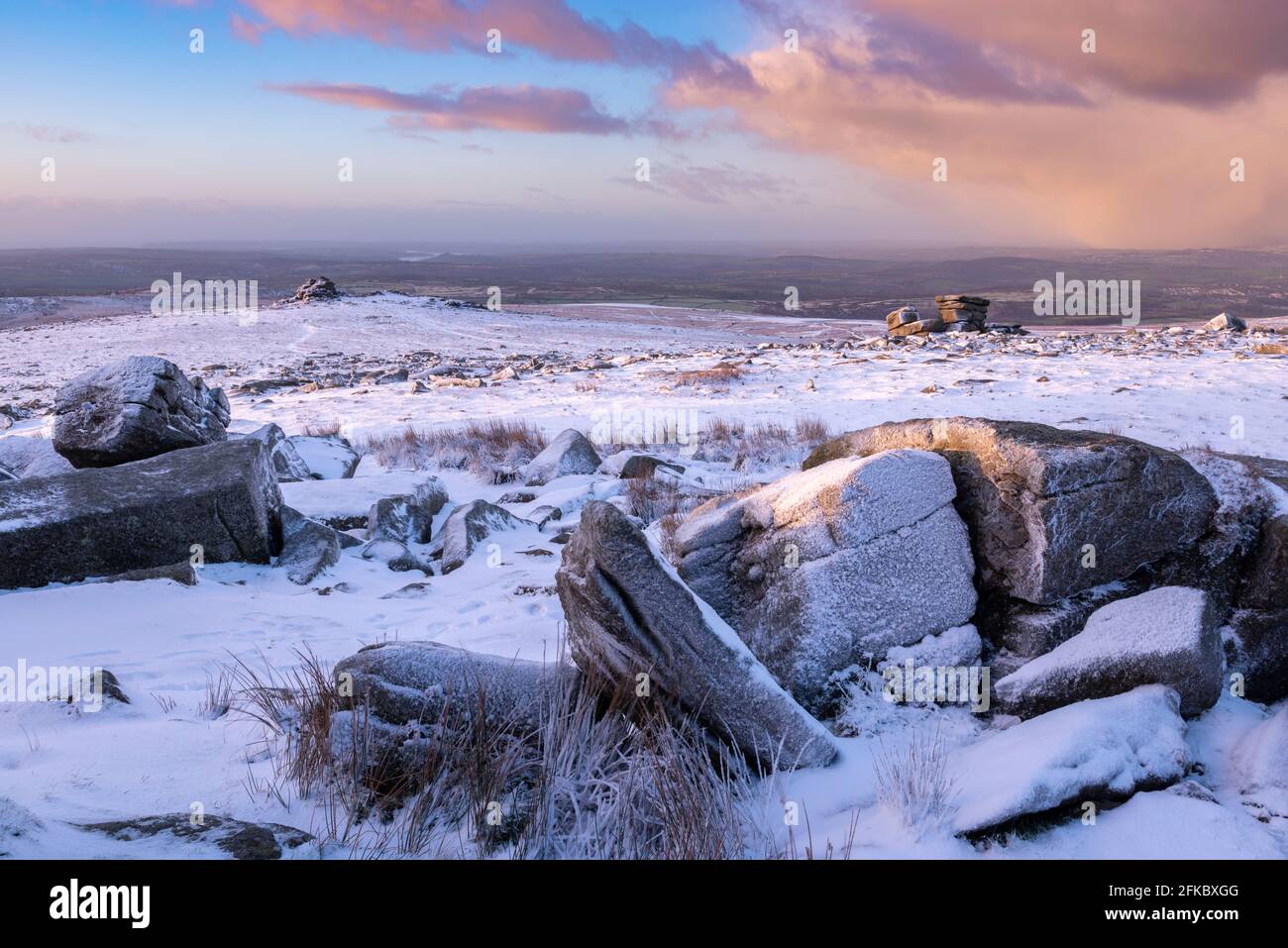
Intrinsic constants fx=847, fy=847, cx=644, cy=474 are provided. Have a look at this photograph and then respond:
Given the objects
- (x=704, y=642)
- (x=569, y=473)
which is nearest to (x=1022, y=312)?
(x=569, y=473)

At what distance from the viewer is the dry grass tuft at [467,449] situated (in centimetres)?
1066

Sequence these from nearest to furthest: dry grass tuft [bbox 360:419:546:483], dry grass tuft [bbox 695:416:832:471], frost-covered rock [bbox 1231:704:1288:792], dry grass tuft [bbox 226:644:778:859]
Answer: dry grass tuft [bbox 226:644:778:859]
frost-covered rock [bbox 1231:704:1288:792]
dry grass tuft [bbox 695:416:832:471]
dry grass tuft [bbox 360:419:546:483]

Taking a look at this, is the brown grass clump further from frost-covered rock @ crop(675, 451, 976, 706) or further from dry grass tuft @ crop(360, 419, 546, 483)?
frost-covered rock @ crop(675, 451, 976, 706)

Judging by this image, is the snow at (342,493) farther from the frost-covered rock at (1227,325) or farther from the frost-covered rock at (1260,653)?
the frost-covered rock at (1227,325)

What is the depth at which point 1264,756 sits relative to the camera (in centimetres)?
304

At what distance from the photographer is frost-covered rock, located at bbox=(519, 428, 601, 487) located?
31.1ft

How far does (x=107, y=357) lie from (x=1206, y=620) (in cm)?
2900

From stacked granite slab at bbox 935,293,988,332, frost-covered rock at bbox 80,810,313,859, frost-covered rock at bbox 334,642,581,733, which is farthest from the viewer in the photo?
stacked granite slab at bbox 935,293,988,332

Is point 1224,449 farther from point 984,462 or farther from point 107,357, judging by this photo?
point 107,357

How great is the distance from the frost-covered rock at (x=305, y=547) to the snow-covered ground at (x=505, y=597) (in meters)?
0.13

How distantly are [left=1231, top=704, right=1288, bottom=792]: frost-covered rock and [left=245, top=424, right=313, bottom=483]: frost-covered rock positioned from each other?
26.4ft

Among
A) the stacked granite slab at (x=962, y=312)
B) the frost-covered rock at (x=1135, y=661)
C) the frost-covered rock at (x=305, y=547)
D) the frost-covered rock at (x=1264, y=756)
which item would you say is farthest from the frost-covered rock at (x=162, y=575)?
the stacked granite slab at (x=962, y=312)

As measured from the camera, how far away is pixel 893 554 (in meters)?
4.24

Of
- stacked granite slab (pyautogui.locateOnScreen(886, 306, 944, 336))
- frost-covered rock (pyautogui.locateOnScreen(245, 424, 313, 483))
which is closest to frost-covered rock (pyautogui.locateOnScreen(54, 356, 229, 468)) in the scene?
frost-covered rock (pyautogui.locateOnScreen(245, 424, 313, 483))
